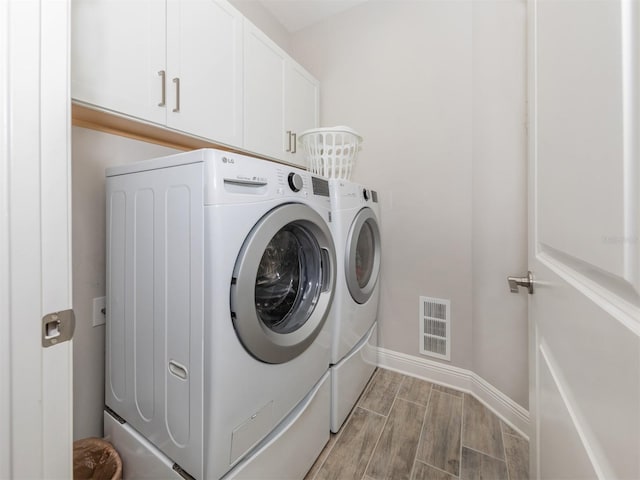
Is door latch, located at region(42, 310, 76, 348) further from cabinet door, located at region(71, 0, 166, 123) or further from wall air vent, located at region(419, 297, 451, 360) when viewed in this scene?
wall air vent, located at region(419, 297, 451, 360)

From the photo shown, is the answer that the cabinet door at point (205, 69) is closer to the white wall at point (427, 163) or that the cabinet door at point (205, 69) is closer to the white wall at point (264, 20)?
the white wall at point (427, 163)

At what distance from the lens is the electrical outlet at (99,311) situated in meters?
1.16

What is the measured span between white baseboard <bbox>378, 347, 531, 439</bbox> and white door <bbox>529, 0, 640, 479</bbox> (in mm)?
949

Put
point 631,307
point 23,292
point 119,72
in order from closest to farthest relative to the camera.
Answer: point 631,307 < point 23,292 < point 119,72

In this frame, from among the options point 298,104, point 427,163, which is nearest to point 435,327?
point 427,163

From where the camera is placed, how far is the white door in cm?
28

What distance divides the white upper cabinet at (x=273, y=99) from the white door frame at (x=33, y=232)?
1002 mm

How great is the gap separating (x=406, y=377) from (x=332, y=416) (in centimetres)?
76

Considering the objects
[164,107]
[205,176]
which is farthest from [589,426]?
[164,107]

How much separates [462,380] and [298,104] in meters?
2.17

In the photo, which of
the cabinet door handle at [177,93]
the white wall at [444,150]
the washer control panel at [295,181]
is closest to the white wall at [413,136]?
the white wall at [444,150]

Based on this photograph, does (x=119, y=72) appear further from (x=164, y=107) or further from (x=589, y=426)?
(x=589, y=426)

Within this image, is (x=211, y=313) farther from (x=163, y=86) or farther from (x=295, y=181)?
(x=163, y=86)

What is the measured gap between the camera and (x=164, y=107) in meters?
1.12
